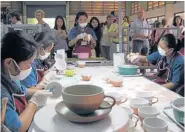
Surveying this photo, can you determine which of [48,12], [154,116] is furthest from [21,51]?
[48,12]

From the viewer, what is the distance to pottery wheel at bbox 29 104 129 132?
65 cm

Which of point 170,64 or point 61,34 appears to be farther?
point 61,34

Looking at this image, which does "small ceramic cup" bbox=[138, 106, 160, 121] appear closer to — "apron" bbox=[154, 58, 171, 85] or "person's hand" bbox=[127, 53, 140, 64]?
"apron" bbox=[154, 58, 171, 85]

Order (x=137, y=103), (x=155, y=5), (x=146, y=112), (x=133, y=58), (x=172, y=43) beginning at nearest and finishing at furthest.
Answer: (x=146, y=112)
(x=137, y=103)
(x=172, y=43)
(x=133, y=58)
(x=155, y=5)

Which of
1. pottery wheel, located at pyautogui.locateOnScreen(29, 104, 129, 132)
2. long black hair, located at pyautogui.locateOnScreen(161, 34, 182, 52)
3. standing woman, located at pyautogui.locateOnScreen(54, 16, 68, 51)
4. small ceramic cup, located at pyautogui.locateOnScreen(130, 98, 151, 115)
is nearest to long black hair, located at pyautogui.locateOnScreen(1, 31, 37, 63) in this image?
pottery wheel, located at pyautogui.locateOnScreen(29, 104, 129, 132)

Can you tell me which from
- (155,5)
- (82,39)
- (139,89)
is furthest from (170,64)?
(155,5)

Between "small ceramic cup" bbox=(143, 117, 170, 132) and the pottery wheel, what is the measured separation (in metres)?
0.12

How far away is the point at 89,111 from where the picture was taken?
688mm

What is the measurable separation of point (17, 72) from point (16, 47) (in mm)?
138

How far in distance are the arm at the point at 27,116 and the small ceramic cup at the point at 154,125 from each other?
1.78 feet

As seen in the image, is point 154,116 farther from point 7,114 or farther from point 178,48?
point 178,48

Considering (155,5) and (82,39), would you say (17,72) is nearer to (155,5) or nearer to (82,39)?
(82,39)

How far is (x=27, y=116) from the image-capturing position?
109 centimetres

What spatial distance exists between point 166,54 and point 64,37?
1.69m
